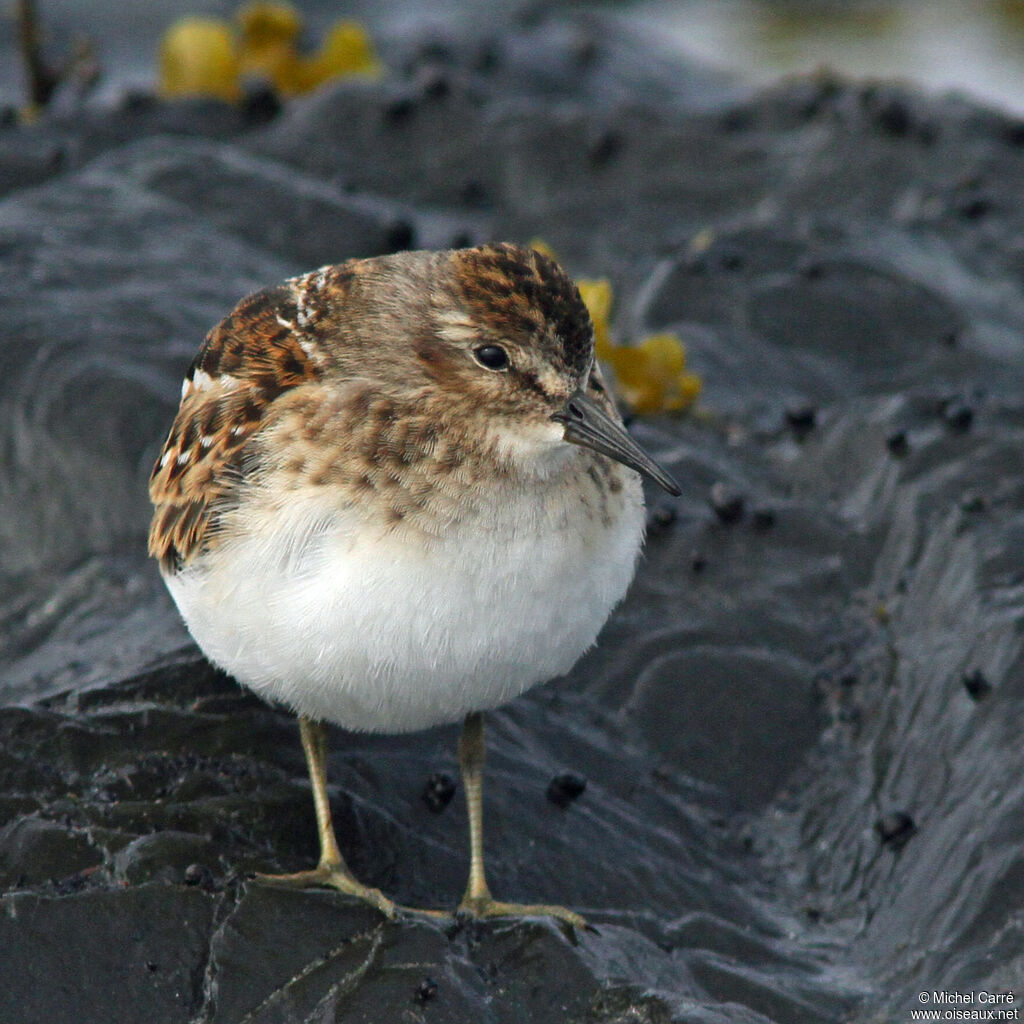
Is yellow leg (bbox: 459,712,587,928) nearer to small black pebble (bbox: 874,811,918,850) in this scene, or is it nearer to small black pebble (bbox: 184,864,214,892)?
small black pebble (bbox: 184,864,214,892)

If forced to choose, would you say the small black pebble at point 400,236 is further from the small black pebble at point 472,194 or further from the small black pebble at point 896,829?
the small black pebble at point 896,829

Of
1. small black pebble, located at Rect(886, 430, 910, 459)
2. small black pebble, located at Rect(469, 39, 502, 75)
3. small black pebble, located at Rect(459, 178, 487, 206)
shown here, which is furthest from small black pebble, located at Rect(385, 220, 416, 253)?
small black pebble, located at Rect(469, 39, 502, 75)

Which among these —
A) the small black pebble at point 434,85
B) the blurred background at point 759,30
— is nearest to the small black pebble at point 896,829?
the small black pebble at point 434,85

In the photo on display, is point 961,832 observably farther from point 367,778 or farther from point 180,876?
point 180,876

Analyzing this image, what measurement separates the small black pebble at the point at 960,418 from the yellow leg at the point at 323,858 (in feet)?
12.7

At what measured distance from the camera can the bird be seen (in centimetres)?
476

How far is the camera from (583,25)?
14.4m

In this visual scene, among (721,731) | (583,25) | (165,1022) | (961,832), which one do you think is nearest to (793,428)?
(721,731)

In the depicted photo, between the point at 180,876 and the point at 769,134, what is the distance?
8656mm

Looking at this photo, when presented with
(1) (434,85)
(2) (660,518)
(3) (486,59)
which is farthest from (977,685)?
(3) (486,59)

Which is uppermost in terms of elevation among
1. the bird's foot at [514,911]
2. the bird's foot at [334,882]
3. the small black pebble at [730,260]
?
the bird's foot at [334,882]

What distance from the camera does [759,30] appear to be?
18438mm

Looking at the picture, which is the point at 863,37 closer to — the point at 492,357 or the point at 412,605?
the point at 492,357

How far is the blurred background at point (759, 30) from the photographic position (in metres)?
16.0
